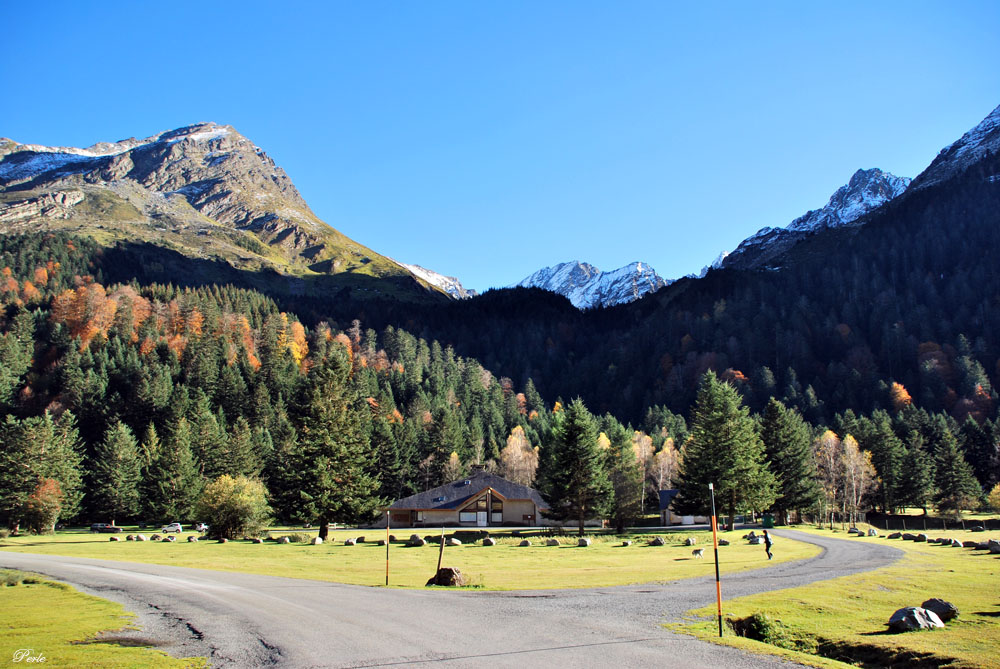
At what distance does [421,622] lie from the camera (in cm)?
1485

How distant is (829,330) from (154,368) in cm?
18293

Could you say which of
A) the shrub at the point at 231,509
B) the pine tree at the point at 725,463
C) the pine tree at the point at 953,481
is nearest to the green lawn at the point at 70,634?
the shrub at the point at 231,509

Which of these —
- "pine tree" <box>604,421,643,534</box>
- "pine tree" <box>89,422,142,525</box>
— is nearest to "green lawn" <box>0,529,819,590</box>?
"pine tree" <box>604,421,643,534</box>

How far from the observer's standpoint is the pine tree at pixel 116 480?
7806cm

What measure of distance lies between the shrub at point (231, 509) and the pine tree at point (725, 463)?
4039 cm

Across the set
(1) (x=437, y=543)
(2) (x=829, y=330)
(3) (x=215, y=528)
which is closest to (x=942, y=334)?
(2) (x=829, y=330)

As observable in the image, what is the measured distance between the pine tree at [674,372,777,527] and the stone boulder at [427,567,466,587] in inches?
1451

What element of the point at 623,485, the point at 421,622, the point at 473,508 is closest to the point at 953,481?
the point at 623,485

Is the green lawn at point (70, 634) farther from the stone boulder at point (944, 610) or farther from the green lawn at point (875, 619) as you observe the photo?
the stone boulder at point (944, 610)

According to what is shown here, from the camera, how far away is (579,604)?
57.9ft

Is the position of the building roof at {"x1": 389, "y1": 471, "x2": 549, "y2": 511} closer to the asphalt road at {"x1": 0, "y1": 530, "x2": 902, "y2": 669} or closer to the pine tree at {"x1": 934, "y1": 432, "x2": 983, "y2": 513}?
the pine tree at {"x1": 934, "y1": 432, "x2": 983, "y2": 513}

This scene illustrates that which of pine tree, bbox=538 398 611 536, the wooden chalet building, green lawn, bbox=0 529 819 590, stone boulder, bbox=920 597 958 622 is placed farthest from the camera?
the wooden chalet building

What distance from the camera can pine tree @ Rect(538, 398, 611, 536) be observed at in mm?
57250

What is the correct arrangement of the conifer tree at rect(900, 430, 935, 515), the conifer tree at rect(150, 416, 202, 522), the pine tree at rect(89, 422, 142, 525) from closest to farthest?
the conifer tree at rect(150, 416, 202, 522), the pine tree at rect(89, 422, 142, 525), the conifer tree at rect(900, 430, 935, 515)
